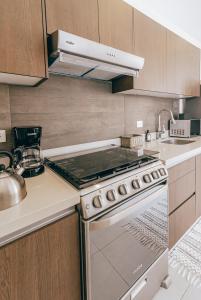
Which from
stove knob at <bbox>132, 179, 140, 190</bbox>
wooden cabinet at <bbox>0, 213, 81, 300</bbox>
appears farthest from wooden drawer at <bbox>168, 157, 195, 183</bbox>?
wooden cabinet at <bbox>0, 213, 81, 300</bbox>

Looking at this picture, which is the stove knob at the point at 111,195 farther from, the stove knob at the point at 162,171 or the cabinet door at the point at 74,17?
the cabinet door at the point at 74,17

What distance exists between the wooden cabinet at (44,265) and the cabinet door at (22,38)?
778mm

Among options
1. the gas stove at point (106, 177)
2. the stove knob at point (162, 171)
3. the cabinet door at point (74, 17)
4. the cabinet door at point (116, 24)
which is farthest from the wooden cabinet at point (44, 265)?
the cabinet door at point (116, 24)

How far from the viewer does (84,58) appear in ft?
3.74

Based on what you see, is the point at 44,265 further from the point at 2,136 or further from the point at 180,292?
the point at 180,292

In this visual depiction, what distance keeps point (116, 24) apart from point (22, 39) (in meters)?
0.79

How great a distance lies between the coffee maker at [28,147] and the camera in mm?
1094

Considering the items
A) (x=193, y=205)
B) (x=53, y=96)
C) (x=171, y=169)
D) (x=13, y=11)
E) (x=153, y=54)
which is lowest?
(x=193, y=205)

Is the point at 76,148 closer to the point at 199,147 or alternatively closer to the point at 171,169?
the point at 171,169

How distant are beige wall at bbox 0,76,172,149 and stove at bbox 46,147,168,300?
33 centimetres

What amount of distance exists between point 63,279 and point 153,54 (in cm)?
181

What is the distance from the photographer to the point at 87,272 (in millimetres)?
836

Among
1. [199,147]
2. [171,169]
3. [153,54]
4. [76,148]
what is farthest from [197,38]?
[76,148]

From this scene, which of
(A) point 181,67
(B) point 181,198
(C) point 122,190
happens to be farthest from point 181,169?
(A) point 181,67
